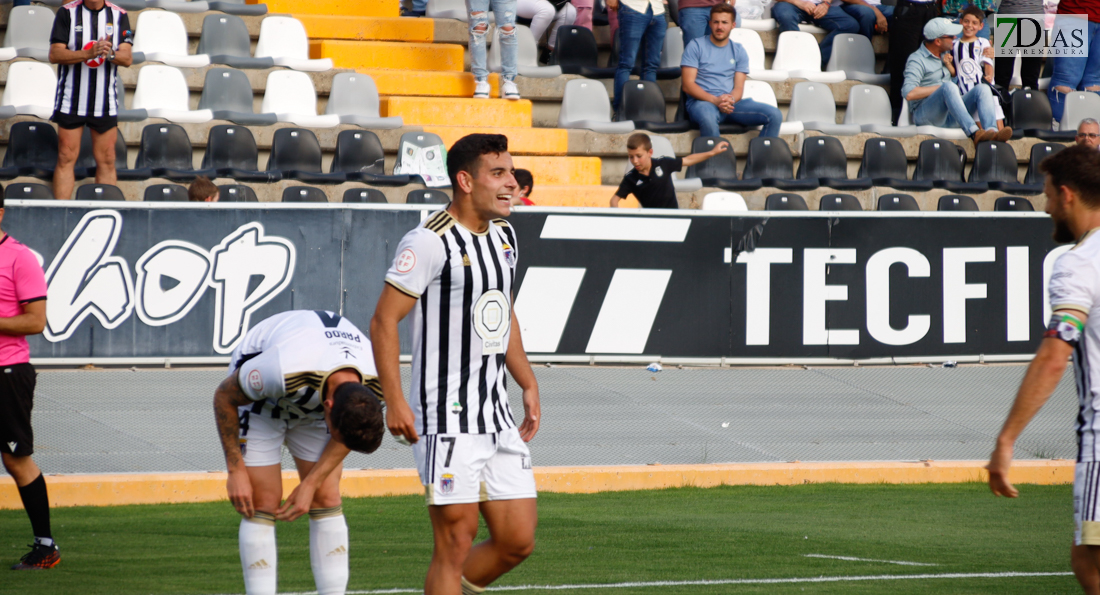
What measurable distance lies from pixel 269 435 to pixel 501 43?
10.8 m

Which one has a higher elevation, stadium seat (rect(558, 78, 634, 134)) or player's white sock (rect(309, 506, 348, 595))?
stadium seat (rect(558, 78, 634, 134))

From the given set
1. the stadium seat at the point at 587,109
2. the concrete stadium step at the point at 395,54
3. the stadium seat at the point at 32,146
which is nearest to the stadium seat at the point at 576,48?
the stadium seat at the point at 587,109

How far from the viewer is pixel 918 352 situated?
12914 millimetres

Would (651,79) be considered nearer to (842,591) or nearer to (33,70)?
(33,70)

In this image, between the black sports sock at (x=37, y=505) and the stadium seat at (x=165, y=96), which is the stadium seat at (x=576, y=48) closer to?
the stadium seat at (x=165, y=96)

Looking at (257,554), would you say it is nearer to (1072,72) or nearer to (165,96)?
(165,96)

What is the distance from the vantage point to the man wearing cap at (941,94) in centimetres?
1675

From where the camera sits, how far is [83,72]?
12.8 m

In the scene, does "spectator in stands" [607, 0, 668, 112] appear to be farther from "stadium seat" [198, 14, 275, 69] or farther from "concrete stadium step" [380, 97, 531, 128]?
"stadium seat" [198, 14, 275, 69]

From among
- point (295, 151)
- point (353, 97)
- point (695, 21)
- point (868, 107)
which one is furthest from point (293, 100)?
point (868, 107)

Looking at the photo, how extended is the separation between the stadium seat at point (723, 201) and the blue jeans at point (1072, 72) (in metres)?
6.41

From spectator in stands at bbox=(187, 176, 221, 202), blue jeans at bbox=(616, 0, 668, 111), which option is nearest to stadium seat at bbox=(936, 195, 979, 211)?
blue jeans at bbox=(616, 0, 668, 111)

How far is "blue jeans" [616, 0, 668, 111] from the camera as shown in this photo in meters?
16.0

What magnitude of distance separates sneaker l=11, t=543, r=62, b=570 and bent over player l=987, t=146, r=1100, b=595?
15.9 ft
